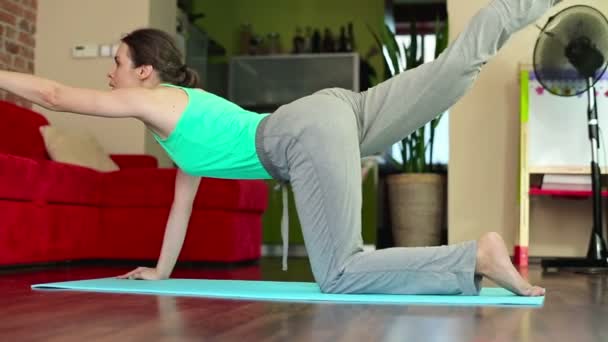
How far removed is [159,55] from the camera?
2.24 m

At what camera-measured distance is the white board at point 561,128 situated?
4.25 m

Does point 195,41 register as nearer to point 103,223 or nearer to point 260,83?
point 260,83

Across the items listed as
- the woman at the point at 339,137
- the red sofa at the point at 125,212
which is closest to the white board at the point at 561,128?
the red sofa at the point at 125,212

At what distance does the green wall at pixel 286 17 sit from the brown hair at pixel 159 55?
4840 mm

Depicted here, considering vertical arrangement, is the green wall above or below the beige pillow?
A: above

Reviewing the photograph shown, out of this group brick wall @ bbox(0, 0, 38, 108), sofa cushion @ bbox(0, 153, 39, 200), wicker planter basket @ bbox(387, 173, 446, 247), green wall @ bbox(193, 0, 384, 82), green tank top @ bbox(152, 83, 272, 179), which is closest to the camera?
green tank top @ bbox(152, 83, 272, 179)

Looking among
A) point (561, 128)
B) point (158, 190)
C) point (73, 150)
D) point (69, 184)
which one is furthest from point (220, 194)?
point (561, 128)

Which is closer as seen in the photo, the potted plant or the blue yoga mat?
the blue yoga mat

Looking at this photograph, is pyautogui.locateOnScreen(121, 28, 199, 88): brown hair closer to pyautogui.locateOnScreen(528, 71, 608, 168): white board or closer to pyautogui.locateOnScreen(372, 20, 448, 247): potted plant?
pyautogui.locateOnScreen(528, 71, 608, 168): white board

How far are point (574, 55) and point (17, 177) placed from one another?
255 centimetres

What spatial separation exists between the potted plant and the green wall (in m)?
1.97

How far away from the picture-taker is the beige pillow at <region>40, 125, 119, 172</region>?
13.9 ft

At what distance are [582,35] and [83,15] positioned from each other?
10.8ft

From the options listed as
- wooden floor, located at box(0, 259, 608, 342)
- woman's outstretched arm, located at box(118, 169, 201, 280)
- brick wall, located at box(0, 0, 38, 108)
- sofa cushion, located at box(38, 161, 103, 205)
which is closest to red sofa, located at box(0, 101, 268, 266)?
sofa cushion, located at box(38, 161, 103, 205)
